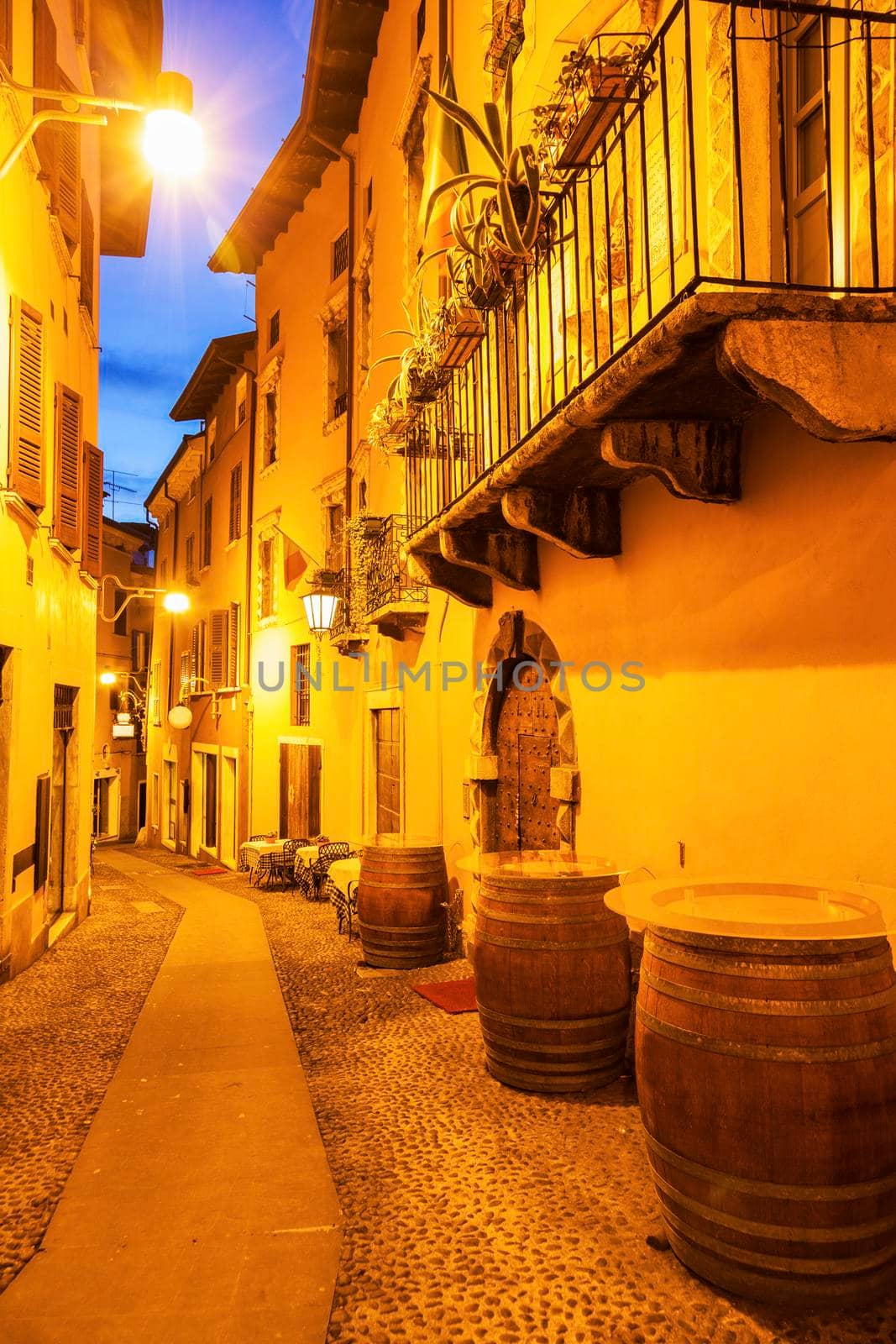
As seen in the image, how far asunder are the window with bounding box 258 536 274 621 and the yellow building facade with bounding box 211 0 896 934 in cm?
683

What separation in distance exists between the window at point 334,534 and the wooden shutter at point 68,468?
4.44 m

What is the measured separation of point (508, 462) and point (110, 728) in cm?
2749

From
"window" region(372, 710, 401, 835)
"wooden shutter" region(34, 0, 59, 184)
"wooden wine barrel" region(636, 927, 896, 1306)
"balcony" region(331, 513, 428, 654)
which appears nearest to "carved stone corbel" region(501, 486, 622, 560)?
"wooden wine barrel" region(636, 927, 896, 1306)

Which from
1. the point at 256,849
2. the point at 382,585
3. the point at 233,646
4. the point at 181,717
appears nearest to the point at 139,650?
the point at 181,717

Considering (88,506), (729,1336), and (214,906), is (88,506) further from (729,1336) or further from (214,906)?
(729,1336)

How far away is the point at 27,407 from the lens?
8.32m

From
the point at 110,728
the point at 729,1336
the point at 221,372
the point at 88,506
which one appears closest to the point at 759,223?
the point at 729,1336

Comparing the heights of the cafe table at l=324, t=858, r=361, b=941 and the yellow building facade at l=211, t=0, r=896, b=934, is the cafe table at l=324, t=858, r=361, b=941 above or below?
below

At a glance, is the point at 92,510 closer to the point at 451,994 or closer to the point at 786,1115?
the point at 451,994

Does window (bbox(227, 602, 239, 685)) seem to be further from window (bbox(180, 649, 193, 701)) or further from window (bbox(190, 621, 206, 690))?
window (bbox(180, 649, 193, 701))

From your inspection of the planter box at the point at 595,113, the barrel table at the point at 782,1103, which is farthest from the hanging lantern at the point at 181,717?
the barrel table at the point at 782,1103

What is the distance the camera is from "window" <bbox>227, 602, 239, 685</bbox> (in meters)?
18.8

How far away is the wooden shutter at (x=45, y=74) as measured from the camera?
837 centimetres

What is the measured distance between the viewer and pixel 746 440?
434 centimetres
